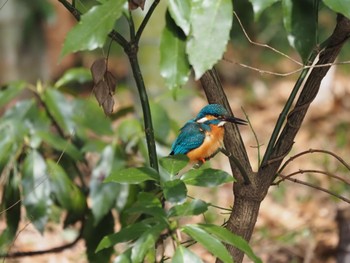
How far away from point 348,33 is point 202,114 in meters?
0.40

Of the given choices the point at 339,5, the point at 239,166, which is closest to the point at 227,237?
the point at 239,166

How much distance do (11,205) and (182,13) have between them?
1.51m

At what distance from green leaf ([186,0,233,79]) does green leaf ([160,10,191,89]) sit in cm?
9

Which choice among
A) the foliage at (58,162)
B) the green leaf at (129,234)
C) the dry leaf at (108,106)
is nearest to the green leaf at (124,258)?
the green leaf at (129,234)

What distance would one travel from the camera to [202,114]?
1.90m

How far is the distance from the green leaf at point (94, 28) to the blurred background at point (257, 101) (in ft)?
4.35

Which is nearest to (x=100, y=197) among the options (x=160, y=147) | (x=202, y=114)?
(x=160, y=147)

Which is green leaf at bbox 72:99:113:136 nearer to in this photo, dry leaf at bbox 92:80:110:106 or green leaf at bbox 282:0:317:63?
dry leaf at bbox 92:80:110:106

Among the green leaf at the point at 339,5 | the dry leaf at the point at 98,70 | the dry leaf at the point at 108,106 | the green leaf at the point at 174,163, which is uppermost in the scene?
the dry leaf at the point at 98,70

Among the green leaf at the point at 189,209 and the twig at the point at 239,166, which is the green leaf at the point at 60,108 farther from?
the green leaf at the point at 189,209

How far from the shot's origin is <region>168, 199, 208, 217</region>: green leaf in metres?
1.60

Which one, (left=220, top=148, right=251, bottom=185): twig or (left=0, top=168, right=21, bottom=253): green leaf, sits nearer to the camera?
(left=220, top=148, right=251, bottom=185): twig

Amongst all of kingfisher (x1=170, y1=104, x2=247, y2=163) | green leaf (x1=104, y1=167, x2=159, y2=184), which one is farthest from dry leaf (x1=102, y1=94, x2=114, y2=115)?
kingfisher (x1=170, y1=104, x2=247, y2=163)

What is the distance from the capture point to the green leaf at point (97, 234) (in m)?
2.83
